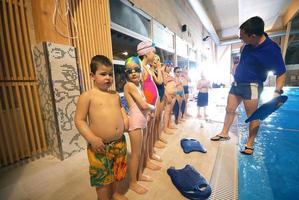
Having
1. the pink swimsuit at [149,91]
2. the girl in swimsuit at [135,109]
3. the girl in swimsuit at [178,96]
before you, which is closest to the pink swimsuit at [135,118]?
the girl in swimsuit at [135,109]

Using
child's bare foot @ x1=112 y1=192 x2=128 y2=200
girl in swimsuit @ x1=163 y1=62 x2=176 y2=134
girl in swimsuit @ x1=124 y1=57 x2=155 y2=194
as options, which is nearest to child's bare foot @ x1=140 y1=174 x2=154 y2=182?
girl in swimsuit @ x1=124 y1=57 x2=155 y2=194

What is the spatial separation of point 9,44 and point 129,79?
1763mm

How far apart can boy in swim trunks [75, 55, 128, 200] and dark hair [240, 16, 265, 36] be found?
179 cm

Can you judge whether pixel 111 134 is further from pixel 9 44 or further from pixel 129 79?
pixel 9 44

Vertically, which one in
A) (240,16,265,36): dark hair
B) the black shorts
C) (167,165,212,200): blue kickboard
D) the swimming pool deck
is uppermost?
(240,16,265,36): dark hair

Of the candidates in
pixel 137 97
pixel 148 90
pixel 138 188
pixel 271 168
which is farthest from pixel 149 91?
pixel 271 168

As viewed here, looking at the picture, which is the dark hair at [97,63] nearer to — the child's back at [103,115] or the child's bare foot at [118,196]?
the child's back at [103,115]

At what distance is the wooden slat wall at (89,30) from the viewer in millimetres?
2479

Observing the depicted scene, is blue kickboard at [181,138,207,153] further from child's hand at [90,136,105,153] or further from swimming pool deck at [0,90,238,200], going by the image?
child's hand at [90,136,105,153]

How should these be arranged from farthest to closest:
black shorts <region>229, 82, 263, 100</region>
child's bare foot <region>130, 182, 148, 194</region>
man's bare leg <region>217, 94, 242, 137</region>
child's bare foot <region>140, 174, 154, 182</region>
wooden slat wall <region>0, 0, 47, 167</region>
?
1. man's bare leg <region>217, 94, 242, 137</region>
2. black shorts <region>229, 82, 263, 100</region>
3. wooden slat wall <region>0, 0, 47, 167</region>
4. child's bare foot <region>140, 174, 154, 182</region>
5. child's bare foot <region>130, 182, 148, 194</region>

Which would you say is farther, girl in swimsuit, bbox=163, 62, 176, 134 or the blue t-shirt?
A: girl in swimsuit, bbox=163, 62, 176, 134

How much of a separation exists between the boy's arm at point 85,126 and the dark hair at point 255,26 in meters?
2.03

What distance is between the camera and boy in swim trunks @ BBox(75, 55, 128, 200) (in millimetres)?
1076

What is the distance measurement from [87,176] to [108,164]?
0.85m
